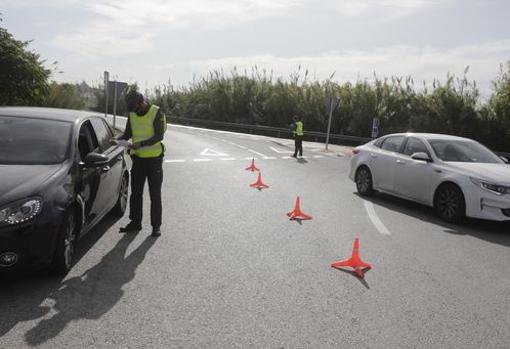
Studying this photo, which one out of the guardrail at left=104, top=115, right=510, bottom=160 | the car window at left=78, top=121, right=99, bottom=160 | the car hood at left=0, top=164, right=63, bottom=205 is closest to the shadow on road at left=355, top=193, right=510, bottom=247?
the car window at left=78, top=121, right=99, bottom=160

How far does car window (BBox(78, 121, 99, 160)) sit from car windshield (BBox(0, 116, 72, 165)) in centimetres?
19

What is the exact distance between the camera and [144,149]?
280 inches

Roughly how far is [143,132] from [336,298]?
11.0 feet

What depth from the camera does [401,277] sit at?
588 centimetres

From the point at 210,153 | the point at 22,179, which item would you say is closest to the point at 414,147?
the point at 22,179

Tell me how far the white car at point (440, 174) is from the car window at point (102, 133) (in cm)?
553

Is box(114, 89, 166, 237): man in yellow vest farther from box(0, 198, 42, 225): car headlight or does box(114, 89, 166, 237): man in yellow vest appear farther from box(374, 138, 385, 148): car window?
box(374, 138, 385, 148): car window

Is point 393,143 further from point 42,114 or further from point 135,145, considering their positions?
point 42,114

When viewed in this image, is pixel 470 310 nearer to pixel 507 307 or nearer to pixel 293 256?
pixel 507 307

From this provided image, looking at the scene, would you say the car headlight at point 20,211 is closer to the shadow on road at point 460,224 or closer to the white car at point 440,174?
the shadow on road at point 460,224

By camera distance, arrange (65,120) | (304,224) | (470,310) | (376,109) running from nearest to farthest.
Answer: (470,310), (65,120), (304,224), (376,109)

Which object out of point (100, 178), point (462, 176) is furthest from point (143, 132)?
point (462, 176)

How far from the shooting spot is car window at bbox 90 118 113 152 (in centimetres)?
714

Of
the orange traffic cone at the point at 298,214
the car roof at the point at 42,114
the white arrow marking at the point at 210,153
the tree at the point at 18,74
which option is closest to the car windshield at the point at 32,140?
the car roof at the point at 42,114
